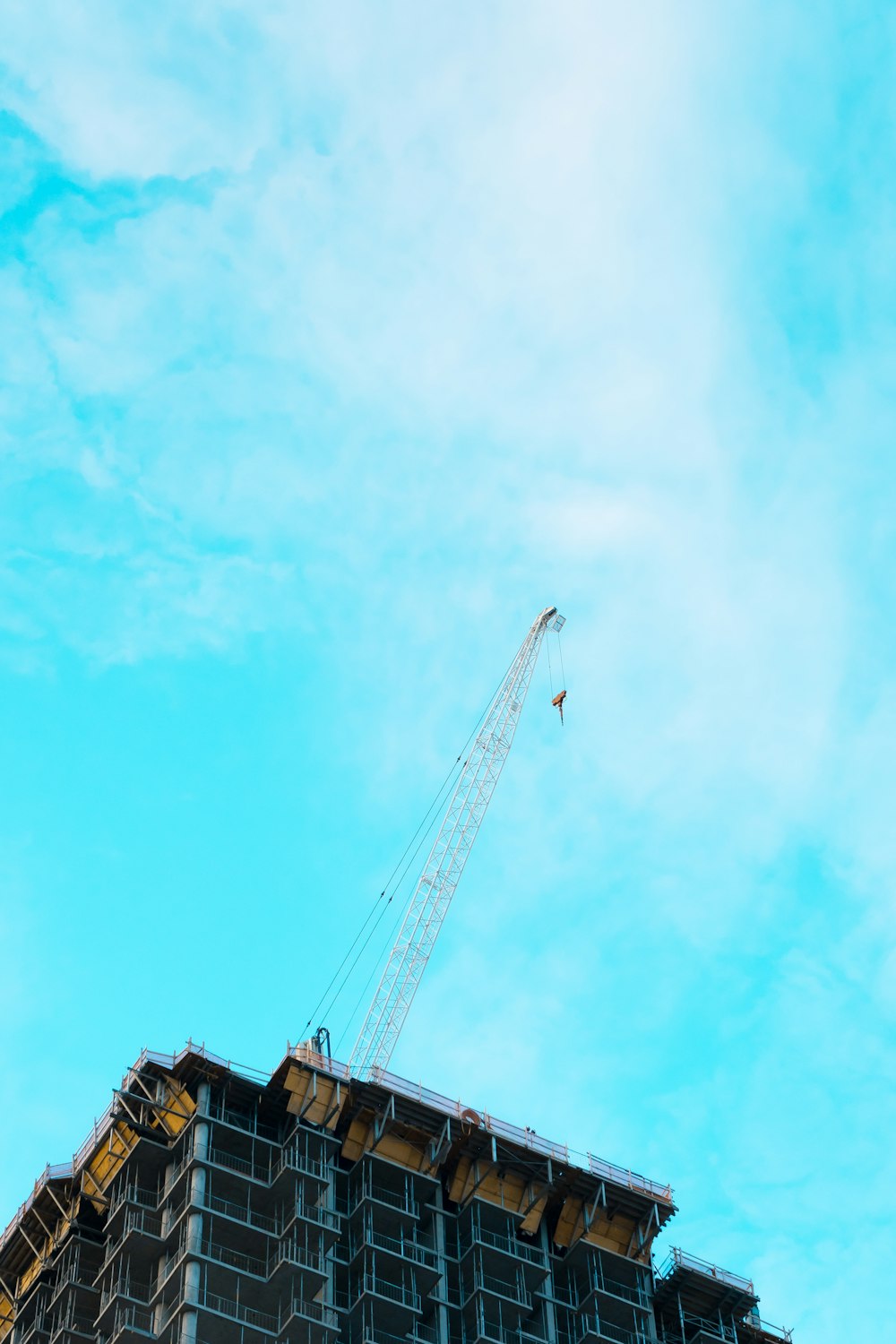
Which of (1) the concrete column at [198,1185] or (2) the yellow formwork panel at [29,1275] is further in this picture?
(2) the yellow formwork panel at [29,1275]

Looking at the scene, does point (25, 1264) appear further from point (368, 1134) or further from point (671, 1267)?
point (671, 1267)

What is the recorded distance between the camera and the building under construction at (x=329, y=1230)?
129 metres

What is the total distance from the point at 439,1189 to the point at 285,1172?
1290 centimetres

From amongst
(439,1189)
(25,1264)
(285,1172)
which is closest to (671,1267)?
(439,1189)

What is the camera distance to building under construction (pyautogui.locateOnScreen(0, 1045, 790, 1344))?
5064 inches

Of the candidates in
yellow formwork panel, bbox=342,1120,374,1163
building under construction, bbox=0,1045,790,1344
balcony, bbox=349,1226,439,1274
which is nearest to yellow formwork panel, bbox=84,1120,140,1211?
building under construction, bbox=0,1045,790,1344

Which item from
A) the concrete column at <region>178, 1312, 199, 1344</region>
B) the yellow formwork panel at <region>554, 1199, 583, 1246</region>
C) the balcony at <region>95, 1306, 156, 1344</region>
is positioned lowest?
the concrete column at <region>178, 1312, 199, 1344</region>

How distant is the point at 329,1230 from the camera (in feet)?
430

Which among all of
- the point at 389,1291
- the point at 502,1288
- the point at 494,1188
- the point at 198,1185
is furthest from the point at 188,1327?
the point at 494,1188

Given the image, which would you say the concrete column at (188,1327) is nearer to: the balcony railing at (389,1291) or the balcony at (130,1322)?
the balcony at (130,1322)

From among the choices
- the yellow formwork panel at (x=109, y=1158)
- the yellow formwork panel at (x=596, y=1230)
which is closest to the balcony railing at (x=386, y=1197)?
the yellow formwork panel at (x=596, y=1230)

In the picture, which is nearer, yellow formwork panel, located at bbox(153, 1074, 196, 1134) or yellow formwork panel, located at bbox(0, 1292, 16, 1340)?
yellow formwork panel, located at bbox(153, 1074, 196, 1134)

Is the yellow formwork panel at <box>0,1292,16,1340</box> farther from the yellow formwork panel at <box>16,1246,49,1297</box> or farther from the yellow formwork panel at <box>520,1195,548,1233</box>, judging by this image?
the yellow formwork panel at <box>520,1195,548,1233</box>

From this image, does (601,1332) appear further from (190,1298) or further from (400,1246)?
(190,1298)
